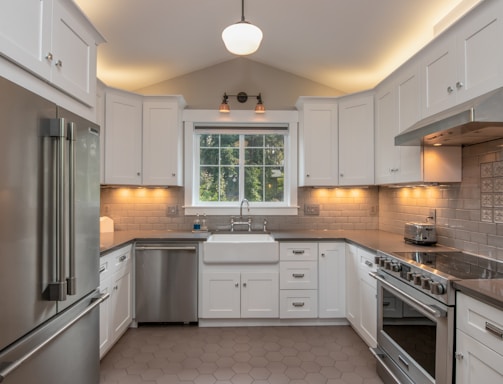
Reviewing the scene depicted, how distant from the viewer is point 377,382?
214 cm

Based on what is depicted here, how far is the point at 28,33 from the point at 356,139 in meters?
2.87

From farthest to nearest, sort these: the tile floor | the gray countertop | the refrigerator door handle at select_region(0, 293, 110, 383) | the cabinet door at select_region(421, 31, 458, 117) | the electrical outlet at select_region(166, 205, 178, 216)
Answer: the electrical outlet at select_region(166, 205, 178, 216), the tile floor, the cabinet door at select_region(421, 31, 458, 117), the gray countertop, the refrigerator door handle at select_region(0, 293, 110, 383)

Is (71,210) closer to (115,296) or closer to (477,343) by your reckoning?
(115,296)

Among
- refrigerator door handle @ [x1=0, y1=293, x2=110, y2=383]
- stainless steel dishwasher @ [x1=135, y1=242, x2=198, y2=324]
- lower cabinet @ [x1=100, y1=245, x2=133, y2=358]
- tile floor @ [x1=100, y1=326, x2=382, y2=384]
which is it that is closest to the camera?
refrigerator door handle @ [x1=0, y1=293, x2=110, y2=383]

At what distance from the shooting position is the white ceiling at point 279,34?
94.8 inches

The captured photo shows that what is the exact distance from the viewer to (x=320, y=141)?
339 centimetres

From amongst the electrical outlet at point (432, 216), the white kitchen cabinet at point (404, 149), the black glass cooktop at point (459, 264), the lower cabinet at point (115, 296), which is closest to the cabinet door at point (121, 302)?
the lower cabinet at point (115, 296)

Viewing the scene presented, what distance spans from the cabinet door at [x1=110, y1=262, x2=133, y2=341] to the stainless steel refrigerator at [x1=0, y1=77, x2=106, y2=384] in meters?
0.92

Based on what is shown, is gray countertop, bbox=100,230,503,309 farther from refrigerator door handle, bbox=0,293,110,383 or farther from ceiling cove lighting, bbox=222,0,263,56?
ceiling cove lighting, bbox=222,0,263,56

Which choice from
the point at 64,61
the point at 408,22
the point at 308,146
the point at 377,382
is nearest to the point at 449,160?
the point at 408,22

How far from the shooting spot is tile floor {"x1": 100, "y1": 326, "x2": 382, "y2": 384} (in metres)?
2.20

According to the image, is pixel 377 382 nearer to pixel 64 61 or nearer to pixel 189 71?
pixel 64 61

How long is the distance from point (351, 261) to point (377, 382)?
103 cm

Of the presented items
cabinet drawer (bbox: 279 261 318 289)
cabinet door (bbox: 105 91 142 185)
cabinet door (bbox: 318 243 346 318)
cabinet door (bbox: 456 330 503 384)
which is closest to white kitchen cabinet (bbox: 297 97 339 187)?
cabinet door (bbox: 318 243 346 318)
